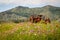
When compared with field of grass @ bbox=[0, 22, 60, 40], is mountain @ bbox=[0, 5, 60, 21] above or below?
above

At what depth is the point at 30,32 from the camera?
218 inches

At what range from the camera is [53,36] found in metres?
5.34

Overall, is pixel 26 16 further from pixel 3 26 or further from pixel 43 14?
pixel 3 26

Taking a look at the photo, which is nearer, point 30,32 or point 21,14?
point 30,32

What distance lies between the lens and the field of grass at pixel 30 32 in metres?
5.31

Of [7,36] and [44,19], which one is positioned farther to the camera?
[44,19]

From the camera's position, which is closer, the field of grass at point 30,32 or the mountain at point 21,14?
the field of grass at point 30,32

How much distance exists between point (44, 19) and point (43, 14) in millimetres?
282

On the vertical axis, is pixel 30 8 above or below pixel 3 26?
above

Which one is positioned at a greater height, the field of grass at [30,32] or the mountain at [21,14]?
the mountain at [21,14]

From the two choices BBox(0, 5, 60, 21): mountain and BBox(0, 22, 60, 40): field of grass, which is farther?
BBox(0, 5, 60, 21): mountain

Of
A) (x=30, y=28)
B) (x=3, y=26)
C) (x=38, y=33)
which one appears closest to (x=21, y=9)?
(x=3, y=26)

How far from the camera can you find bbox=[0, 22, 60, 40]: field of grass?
531 centimetres

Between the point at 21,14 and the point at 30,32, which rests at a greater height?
the point at 21,14
